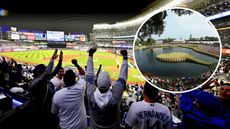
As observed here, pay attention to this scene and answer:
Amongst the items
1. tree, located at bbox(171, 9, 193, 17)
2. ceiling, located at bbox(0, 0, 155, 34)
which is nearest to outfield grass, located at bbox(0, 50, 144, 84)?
ceiling, located at bbox(0, 0, 155, 34)

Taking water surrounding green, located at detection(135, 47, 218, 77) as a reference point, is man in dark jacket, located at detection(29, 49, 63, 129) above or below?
below

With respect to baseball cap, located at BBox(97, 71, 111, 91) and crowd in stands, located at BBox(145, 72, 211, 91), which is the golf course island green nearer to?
crowd in stands, located at BBox(145, 72, 211, 91)

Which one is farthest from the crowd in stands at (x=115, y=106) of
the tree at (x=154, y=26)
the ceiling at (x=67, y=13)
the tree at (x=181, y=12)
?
the ceiling at (x=67, y=13)

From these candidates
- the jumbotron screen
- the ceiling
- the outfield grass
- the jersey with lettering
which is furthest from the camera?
the jumbotron screen

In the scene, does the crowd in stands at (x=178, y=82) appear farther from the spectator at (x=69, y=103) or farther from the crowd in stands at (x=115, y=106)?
the spectator at (x=69, y=103)

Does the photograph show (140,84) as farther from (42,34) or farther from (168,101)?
(42,34)

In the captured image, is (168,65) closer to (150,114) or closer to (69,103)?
(150,114)

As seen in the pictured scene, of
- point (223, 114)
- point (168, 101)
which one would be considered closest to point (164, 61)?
point (223, 114)

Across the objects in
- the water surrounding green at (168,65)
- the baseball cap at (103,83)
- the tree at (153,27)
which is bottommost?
the baseball cap at (103,83)
